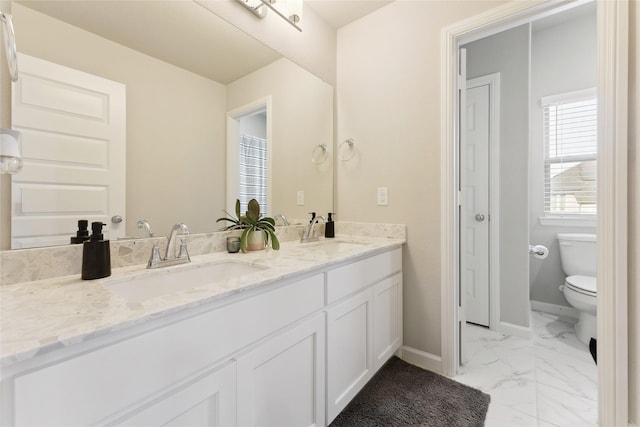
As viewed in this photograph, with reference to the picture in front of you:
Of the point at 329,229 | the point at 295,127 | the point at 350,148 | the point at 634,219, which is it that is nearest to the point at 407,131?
the point at 350,148

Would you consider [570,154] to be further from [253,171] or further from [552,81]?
[253,171]

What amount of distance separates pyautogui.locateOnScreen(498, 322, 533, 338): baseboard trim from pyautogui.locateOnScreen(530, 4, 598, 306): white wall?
75 centimetres

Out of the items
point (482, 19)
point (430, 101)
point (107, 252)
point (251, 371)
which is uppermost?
point (482, 19)

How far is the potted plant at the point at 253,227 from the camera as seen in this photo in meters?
1.42

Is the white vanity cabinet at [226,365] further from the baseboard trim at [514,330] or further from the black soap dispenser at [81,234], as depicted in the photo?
the baseboard trim at [514,330]

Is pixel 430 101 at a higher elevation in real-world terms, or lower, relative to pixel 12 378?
higher

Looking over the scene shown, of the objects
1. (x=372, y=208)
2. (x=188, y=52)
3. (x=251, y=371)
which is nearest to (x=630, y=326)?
(x=372, y=208)

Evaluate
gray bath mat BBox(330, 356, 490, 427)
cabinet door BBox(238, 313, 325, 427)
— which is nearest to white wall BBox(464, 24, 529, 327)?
gray bath mat BBox(330, 356, 490, 427)

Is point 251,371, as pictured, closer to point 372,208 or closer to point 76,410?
point 76,410

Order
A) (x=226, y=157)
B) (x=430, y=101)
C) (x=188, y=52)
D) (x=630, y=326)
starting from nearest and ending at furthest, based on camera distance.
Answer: (x=630, y=326), (x=188, y=52), (x=226, y=157), (x=430, y=101)

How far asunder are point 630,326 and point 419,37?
1740mm

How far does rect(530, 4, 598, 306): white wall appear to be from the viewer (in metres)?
2.42

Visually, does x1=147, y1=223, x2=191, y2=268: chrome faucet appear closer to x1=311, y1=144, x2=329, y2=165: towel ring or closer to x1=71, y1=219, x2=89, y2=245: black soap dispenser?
x1=71, y1=219, x2=89, y2=245: black soap dispenser

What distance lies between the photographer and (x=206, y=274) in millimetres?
1151
